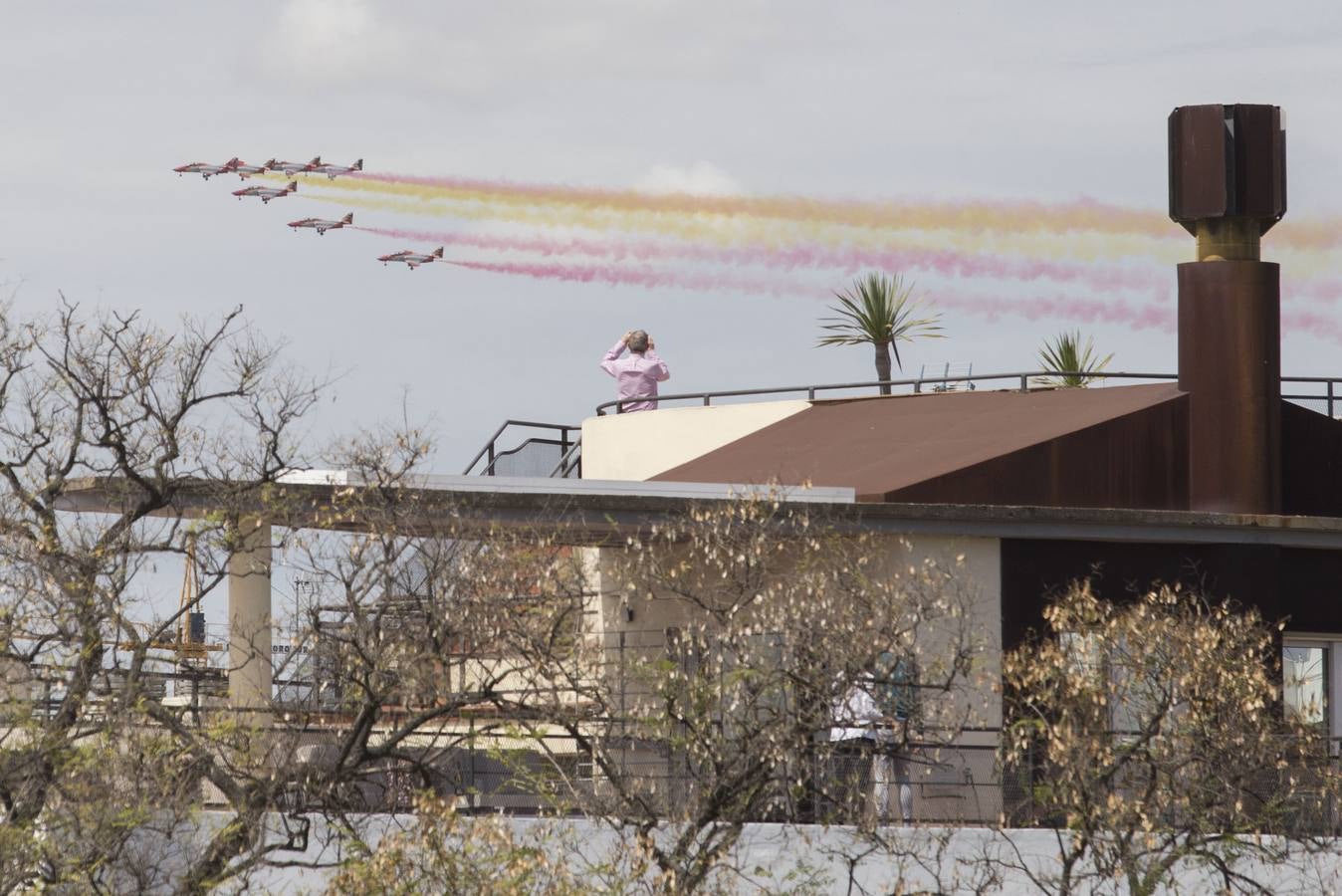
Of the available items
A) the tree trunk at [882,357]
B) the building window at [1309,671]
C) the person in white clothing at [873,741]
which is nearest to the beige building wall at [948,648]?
the person in white clothing at [873,741]

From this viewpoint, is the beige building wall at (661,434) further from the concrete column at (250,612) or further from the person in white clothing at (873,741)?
the person in white clothing at (873,741)

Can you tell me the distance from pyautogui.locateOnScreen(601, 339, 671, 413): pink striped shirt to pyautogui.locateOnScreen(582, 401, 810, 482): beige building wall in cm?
30

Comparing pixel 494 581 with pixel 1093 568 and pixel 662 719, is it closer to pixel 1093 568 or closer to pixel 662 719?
pixel 662 719

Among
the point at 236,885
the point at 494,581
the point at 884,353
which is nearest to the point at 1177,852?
the point at 494,581

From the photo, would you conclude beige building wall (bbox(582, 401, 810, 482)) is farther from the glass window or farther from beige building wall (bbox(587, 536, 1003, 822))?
the glass window

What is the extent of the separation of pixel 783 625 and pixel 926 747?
1.69 meters

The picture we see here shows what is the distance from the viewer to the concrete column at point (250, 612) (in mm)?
21547

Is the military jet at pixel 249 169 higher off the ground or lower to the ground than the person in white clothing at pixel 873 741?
higher

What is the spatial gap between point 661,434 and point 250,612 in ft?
28.3

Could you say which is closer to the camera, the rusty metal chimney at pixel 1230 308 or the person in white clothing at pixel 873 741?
the person in white clothing at pixel 873 741

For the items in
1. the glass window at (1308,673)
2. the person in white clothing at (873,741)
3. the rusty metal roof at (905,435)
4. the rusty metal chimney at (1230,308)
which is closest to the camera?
the person in white clothing at (873,741)

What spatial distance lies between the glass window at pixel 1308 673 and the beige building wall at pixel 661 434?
6.92 metres

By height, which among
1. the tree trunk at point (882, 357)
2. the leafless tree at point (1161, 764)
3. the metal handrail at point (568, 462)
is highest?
the tree trunk at point (882, 357)

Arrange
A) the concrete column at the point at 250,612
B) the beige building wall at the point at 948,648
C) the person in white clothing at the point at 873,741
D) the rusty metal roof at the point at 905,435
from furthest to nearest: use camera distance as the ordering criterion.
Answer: the rusty metal roof at the point at 905,435, the concrete column at the point at 250,612, the beige building wall at the point at 948,648, the person in white clothing at the point at 873,741
